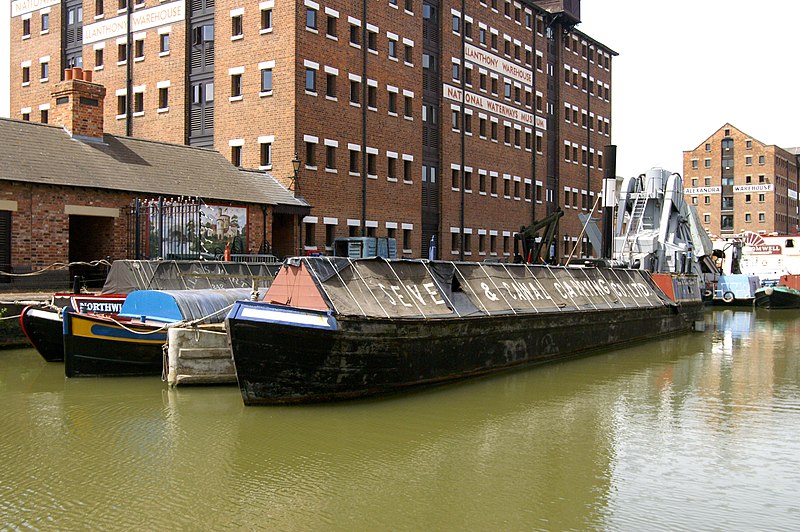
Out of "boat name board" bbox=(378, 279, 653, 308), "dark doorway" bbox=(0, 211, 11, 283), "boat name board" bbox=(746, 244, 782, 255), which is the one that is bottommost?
"boat name board" bbox=(378, 279, 653, 308)

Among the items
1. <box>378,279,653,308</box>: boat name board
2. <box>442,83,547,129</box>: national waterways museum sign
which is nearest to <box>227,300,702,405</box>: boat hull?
<box>378,279,653,308</box>: boat name board

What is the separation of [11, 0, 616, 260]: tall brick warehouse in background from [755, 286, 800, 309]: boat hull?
1625 centimetres

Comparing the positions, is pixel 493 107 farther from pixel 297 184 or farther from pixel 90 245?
pixel 90 245

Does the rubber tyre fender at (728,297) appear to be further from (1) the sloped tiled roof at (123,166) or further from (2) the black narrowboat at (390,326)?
(2) the black narrowboat at (390,326)

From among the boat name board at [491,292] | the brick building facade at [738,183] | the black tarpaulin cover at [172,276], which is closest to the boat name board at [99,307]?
the black tarpaulin cover at [172,276]

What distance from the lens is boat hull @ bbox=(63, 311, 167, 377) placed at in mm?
16812

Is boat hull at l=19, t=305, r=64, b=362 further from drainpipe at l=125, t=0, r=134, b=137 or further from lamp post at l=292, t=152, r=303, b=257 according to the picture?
drainpipe at l=125, t=0, r=134, b=137

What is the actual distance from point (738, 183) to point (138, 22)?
88.3 m

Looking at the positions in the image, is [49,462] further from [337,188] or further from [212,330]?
[337,188]

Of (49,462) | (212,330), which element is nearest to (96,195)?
(212,330)

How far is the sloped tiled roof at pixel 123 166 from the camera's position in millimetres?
26250

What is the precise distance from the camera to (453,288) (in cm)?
1805

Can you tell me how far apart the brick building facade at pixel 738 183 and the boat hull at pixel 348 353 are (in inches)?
3844

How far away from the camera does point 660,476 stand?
10438mm
